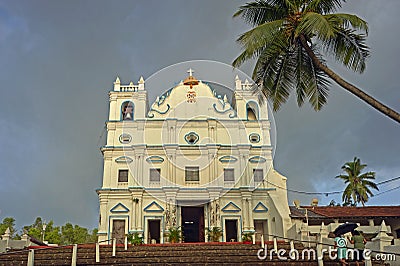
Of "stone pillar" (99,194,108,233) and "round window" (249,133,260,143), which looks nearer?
"stone pillar" (99,194,108,233)

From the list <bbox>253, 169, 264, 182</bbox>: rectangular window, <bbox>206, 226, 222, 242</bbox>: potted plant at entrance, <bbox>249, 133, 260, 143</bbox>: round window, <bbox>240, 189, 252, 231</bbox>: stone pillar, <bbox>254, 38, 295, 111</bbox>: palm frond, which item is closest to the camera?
<bbox>254, 38, 295, 111</bbox>: palm frond

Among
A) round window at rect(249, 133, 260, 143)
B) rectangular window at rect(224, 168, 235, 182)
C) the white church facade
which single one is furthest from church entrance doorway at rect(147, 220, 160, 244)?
round window at rect(249, 133, 260, 143)

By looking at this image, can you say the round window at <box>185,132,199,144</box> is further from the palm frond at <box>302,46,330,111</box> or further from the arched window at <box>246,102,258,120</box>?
the palm frond at <box>302,46,330,111</box>

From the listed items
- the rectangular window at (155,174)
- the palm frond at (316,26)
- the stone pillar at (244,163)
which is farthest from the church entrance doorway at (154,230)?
the palm frond at (316,26)

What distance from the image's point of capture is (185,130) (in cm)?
3012

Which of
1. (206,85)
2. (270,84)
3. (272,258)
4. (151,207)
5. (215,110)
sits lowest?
(272,258)

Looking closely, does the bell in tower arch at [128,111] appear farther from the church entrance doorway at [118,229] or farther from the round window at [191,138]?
the church entrance doorway at [118,229]

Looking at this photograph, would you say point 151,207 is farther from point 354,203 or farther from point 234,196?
point 354,203

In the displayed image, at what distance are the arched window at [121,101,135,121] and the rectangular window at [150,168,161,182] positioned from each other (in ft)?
14.1

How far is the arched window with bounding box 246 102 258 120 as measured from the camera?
3144cm

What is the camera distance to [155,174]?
28625 mm

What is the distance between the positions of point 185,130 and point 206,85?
13.0ft

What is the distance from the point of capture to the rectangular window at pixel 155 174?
28.4 metres

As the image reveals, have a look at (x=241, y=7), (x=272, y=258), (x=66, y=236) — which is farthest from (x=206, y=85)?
(x=66, y=236)
